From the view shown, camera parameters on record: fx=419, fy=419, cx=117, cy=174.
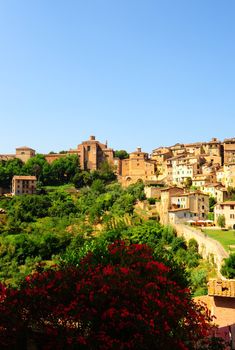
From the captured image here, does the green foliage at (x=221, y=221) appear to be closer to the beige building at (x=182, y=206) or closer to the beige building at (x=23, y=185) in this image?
the beige building at (x=182, y=206)

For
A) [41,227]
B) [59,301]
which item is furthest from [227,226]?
[59,301]

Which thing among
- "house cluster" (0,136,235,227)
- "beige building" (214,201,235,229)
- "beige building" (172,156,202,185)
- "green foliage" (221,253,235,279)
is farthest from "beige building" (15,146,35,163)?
"green foliage" (221,253,235,279)

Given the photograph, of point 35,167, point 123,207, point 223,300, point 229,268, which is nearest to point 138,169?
point 35,167

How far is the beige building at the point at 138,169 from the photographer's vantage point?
7562 centimetres

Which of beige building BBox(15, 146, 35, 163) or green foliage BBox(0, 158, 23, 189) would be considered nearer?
green foliage BBox(0, 158, 23, 189)

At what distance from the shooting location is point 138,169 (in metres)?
76.5

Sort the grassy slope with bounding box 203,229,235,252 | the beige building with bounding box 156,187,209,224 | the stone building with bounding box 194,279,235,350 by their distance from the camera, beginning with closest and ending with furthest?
the stone building with bounding box 194,279,235,350, the grassy slope with bounding box 203,229,235,252, the beige building with bounding box 156,187,209,224

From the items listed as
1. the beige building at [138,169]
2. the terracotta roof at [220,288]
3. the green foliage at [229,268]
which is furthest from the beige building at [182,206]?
the terracotta roof at [220,288]

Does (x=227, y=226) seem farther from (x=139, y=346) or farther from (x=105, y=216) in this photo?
(x=139, y=346)

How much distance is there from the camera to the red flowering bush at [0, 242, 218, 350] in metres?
8.20

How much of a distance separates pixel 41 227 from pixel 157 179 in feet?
94.1

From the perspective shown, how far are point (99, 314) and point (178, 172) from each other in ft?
205

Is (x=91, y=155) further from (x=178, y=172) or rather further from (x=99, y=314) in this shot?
(x=99, y=314)

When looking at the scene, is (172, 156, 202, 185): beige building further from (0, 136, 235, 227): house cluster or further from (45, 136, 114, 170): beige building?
(45, 136, 114, 170): beige building
